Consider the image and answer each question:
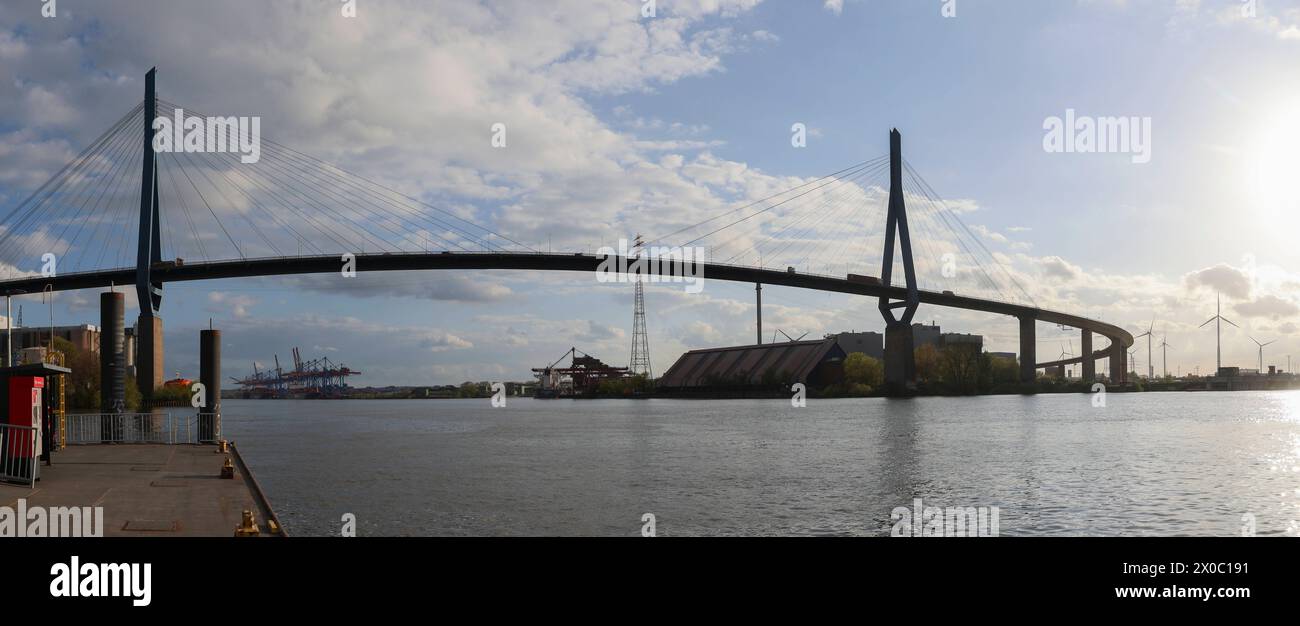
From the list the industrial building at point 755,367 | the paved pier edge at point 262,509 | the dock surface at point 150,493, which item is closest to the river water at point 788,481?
the paved pier edge at point 262,509

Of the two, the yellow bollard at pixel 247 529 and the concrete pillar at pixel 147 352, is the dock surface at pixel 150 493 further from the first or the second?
the concrete pillar at pixel 147 352

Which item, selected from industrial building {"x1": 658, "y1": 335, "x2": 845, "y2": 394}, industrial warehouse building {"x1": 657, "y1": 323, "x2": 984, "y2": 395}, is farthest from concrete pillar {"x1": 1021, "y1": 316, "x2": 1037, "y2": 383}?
industrial building {"x1": 658, "y1": 335, "x2": 845, "y2": 394}

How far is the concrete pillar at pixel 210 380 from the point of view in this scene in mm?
31125

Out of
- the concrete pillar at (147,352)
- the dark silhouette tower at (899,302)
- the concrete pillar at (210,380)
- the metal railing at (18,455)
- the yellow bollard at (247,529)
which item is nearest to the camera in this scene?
the yellow bollard at (247,529)

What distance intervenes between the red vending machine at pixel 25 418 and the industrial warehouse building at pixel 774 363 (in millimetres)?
Result: 106107

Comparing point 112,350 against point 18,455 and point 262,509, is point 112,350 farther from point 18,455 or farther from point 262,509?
point 262,509

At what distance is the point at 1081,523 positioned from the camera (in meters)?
18.2

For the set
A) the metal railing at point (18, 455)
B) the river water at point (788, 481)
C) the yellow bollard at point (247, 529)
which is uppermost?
the metal railing at point (18, 455)

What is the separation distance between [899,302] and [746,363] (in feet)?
179

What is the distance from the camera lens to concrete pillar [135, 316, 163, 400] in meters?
53.8

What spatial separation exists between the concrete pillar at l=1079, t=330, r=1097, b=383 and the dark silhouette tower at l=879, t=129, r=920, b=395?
36684 millimetres

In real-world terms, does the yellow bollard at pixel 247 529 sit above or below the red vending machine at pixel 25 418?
below

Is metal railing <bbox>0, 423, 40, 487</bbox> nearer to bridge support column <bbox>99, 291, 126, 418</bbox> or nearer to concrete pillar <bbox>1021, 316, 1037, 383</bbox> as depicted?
bridge support column <bbox>99, 291, 126, 418</bbox>
